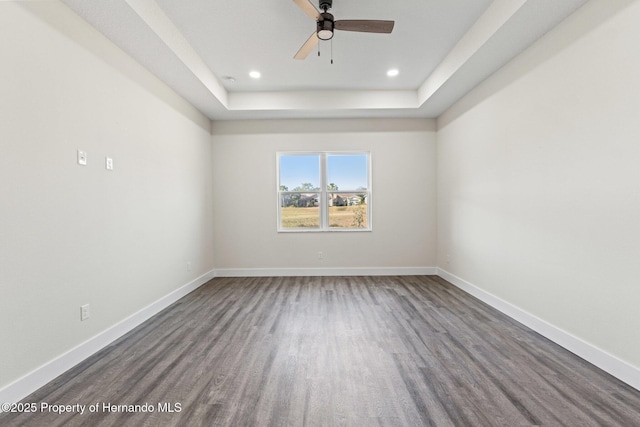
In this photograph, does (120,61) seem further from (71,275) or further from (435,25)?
(435,25)

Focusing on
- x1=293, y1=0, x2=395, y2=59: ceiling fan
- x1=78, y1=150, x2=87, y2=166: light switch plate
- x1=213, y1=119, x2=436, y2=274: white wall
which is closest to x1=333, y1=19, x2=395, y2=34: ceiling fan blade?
x1=293, y1=0, x2=395, y2=59: ceiling fan

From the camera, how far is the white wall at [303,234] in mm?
4824

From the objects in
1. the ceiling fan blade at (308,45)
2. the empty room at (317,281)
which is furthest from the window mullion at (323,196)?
the ceiling fan blade at (308,45)

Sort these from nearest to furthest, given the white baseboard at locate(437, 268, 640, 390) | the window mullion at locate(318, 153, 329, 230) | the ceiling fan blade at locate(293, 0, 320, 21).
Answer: the white baseboard at locate(437, 268, 640, 390) < the ceiling fan blade at locate(293, 0, 320, 21) < the window mullion at locate(318, 153, 329, 230)

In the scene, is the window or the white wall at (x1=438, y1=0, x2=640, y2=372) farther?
the window

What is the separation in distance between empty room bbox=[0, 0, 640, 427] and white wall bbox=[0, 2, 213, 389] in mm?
17

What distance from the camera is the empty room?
5.65ft

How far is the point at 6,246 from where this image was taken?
1.67 meters

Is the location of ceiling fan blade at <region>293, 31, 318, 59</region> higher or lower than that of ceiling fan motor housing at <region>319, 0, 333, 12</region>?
lower

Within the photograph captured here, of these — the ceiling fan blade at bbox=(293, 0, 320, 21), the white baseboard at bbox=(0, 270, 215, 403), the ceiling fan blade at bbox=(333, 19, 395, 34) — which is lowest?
the white baseboard at bbox=(0, 270, 215, 403)

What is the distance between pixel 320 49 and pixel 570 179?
2756mm

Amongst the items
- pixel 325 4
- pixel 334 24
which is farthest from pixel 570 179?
pixel 325 4

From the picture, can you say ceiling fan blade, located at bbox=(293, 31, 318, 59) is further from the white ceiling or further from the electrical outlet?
the electrical outlet

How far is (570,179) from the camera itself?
88.8 inches
